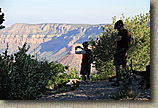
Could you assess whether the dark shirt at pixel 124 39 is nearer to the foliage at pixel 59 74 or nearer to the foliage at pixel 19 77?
the foliage at pixel 19 77

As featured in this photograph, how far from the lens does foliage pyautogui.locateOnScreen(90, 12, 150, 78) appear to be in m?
10.3

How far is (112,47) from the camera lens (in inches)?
402

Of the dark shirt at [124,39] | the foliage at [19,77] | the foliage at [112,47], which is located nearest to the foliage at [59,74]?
the foliage at [112,47]

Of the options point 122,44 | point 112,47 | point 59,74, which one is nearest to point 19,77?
point 122,44

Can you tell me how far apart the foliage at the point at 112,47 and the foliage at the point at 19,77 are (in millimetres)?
4248

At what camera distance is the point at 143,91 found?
6.36m

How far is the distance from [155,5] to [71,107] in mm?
2696

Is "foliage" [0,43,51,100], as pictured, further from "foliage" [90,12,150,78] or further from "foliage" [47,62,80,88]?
"foliage" [90,12,150,78]

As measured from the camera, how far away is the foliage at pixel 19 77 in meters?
6.08

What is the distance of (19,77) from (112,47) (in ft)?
15.6

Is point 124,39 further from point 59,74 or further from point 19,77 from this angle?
point 59,74

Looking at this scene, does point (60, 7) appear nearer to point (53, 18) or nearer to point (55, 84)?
point (53, 18)

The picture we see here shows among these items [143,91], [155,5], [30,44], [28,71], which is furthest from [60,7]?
[143,91]

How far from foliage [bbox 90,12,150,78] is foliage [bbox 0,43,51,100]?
4.25 m
